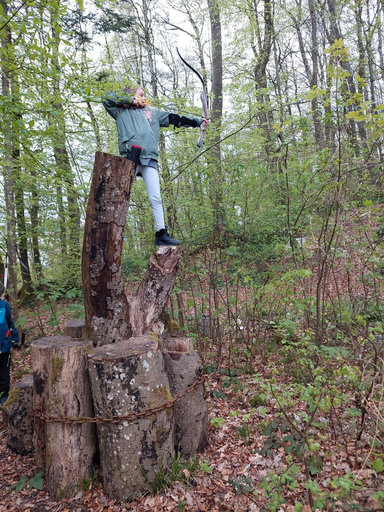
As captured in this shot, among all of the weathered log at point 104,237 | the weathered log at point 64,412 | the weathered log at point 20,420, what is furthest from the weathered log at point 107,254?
the weathered log at point 20,420

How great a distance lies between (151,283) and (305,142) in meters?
3.06

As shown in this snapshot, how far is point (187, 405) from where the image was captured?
3139 millimetres

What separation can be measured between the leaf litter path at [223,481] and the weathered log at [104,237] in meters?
1.41

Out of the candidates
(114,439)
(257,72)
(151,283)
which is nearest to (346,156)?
(151,283)

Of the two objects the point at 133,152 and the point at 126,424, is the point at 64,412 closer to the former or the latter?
the point at 126,424

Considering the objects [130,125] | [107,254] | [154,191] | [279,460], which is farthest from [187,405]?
[130,125]

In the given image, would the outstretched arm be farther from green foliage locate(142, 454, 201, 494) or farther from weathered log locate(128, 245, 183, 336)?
green foliage locate(142, 454, 201, 494)

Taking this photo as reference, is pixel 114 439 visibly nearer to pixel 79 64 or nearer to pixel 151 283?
pixel 151 283

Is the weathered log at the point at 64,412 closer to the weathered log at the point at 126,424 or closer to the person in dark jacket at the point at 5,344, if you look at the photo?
the weathered log at the point at 126,424

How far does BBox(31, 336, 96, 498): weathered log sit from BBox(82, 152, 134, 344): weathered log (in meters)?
0.41

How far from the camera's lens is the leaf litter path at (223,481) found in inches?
98.6

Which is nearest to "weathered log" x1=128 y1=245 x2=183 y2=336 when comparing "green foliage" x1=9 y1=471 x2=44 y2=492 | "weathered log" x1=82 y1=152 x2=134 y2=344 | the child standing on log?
the child standing on log

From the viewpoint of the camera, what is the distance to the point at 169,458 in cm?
281

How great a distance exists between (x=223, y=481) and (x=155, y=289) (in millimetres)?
1966
